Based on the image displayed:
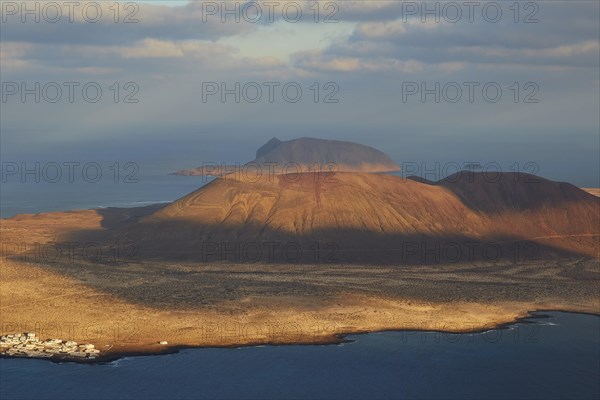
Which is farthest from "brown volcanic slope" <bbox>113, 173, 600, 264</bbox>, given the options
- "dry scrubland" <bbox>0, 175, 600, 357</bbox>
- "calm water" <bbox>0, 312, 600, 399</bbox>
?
"calm water" <bbox>0, 312, 600, 399</bbox>

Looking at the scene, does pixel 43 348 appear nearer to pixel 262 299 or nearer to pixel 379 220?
pixel 262 299

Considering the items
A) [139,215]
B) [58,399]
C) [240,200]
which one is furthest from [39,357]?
[139,215]

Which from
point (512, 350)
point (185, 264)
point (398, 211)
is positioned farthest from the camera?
point (398, 211)

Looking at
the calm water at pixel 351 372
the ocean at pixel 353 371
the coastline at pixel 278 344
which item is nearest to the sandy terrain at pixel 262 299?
the coastline at pixel 278 344

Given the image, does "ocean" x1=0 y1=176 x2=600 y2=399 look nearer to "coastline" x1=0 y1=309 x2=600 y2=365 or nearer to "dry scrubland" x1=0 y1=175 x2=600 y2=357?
"coastline" x1=0 y1=309 x2=600 y2=365

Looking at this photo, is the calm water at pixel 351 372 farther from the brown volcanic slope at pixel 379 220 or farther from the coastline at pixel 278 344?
the brown volcanic slope at pixel 379 220

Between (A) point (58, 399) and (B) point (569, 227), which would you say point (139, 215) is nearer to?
(B) point (569, 227)
